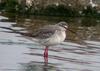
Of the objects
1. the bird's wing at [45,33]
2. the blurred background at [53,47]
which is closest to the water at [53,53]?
the blurred background at [53,47]

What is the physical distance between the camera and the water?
39.9 ft

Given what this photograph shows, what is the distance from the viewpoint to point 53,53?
14.5 metres

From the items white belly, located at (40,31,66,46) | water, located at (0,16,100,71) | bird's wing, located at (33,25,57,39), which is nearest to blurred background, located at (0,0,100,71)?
water, located at (0,16,100,71)

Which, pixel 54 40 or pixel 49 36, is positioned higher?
pixel 49 36

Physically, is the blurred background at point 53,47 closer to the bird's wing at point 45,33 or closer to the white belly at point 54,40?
the white belly at point 54,40

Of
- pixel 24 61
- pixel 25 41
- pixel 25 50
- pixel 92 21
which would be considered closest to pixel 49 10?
pixel 92 21

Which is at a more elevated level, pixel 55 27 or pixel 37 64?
pixel 55 27

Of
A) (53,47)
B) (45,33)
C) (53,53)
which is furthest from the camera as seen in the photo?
(53,47)

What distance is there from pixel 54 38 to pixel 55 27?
0.49 metres

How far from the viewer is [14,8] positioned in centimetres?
2642

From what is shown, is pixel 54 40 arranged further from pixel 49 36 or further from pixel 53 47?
pixel 53 47

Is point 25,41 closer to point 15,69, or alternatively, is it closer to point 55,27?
point 55,27

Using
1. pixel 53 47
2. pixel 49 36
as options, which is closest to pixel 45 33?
pixel 49 36

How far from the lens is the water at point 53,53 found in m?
12.2
